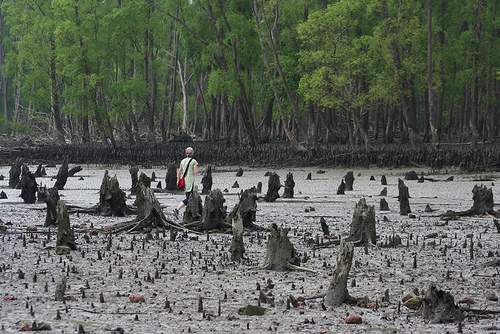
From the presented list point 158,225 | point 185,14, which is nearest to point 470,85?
point 185,14

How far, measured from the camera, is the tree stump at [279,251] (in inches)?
265

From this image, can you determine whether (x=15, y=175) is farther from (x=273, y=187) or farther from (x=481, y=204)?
(x=481, y=204)

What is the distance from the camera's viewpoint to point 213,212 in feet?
31.7

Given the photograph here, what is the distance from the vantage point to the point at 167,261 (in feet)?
24.0

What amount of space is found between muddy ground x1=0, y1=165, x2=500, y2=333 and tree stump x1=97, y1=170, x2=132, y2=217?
→ 0.36 m

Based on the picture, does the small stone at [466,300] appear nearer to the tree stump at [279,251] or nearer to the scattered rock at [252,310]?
the scattered rock at [252,310]

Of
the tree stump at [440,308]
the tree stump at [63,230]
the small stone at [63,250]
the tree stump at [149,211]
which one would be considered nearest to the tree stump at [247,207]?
the tree stump at [149,211]

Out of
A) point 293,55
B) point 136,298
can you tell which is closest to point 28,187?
point 136,298

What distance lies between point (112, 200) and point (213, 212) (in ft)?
7.83

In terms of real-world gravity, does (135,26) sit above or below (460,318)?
above

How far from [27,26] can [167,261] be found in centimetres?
4074

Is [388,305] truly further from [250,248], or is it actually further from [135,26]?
[135,26]

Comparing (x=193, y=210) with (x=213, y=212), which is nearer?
(x=213, y=212)

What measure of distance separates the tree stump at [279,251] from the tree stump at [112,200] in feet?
15.9
